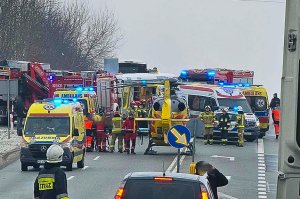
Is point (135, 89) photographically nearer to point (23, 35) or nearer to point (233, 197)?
point (233, 197)

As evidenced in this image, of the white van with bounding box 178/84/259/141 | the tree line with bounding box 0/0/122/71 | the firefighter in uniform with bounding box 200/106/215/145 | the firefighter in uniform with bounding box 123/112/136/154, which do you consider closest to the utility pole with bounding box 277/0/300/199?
the firefighter in uniform with bounding box 123/112/136/154

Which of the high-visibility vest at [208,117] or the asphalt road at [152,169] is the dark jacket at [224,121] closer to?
the high-visibility vest at [208,117]

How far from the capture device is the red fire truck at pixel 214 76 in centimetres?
5462

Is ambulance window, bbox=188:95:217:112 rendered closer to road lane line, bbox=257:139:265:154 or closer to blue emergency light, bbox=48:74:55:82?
road lane line, bbox=257:139:265:154

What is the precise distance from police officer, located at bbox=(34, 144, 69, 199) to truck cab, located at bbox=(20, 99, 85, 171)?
1753 centimetres

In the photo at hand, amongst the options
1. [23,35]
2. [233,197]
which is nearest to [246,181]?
[233,197]

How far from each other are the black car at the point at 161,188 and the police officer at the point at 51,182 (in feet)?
2.39

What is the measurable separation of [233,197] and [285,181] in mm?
14459

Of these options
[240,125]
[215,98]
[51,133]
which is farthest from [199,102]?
[51,133]

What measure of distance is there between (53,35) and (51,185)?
Answer: 9394 centimetres

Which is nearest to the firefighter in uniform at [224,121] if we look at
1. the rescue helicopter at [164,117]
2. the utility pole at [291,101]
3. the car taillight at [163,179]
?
the rescue helicopter at [164,117]

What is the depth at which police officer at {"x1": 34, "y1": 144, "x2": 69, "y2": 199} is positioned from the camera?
14258mm

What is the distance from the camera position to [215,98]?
157ft

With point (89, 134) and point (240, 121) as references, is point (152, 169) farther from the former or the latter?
point (240, 121)
